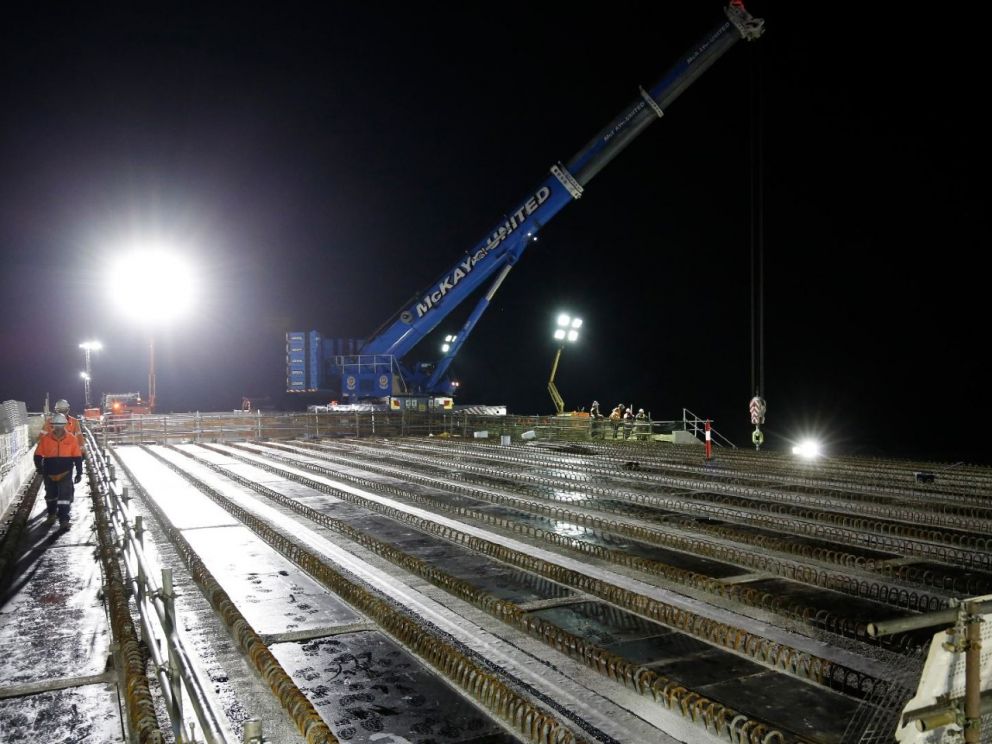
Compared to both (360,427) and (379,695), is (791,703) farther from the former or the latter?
(360,427)

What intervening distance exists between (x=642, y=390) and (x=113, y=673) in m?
57.4

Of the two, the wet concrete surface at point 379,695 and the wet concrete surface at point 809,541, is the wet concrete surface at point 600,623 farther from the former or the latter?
the wet concrete surface at point 809,541

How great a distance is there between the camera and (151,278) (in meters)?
32.2

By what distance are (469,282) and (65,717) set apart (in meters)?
22.6

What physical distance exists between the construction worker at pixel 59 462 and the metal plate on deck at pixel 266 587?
175 cm

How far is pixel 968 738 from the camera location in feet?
8.21

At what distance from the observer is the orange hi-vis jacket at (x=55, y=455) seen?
8742 mm

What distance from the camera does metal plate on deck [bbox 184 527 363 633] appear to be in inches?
216

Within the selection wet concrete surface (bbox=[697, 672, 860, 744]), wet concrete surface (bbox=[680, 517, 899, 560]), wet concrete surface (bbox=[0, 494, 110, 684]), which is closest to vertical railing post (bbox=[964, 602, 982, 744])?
wet concrete surface (bbox=[697, 672, 860, 744])

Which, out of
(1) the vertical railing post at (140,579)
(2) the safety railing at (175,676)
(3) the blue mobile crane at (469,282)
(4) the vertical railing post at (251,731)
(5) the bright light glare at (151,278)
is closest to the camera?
(4) the vertical railing post at (251,731)

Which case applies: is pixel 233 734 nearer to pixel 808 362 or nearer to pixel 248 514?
pixel 248 514

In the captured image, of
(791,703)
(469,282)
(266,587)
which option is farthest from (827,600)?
(469,282)

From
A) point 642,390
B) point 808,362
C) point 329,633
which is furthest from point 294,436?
point 808,362

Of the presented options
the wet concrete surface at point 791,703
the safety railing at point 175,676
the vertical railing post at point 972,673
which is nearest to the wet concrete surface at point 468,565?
the wet concrete surface at point 791,703
